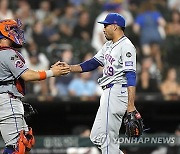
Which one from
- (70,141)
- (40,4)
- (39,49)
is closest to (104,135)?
(70,141)

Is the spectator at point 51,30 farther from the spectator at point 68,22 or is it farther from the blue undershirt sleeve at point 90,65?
the blue undershirt sleeve at point 90,65

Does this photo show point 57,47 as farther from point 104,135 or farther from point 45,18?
point 104,135

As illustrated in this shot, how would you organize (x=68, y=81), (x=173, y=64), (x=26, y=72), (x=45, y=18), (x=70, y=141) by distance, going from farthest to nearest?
(x=45, y=18) → (x=173, y=64) → (x=68, y=81) → (x=70, y=141) → (x=26, y=72)

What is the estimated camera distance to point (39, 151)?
1085 cm

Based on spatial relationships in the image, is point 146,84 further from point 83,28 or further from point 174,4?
point 174,4

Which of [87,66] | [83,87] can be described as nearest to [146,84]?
[83,87]

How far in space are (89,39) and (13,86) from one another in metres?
6.94

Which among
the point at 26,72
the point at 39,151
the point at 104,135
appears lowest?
the point at 39,151

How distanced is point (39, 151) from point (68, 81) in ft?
8.26

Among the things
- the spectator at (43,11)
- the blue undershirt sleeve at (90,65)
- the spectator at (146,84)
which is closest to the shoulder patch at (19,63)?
the blue undershirt sleeve at (90,65)

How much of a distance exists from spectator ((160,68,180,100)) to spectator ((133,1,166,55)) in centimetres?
92

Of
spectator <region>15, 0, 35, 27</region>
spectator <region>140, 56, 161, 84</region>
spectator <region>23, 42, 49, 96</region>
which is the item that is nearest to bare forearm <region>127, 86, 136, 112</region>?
spectator <region>23, 42, 49, 96</region>

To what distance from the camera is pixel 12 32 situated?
7582 millimetres

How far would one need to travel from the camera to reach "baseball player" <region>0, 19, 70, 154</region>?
7.47 meters
